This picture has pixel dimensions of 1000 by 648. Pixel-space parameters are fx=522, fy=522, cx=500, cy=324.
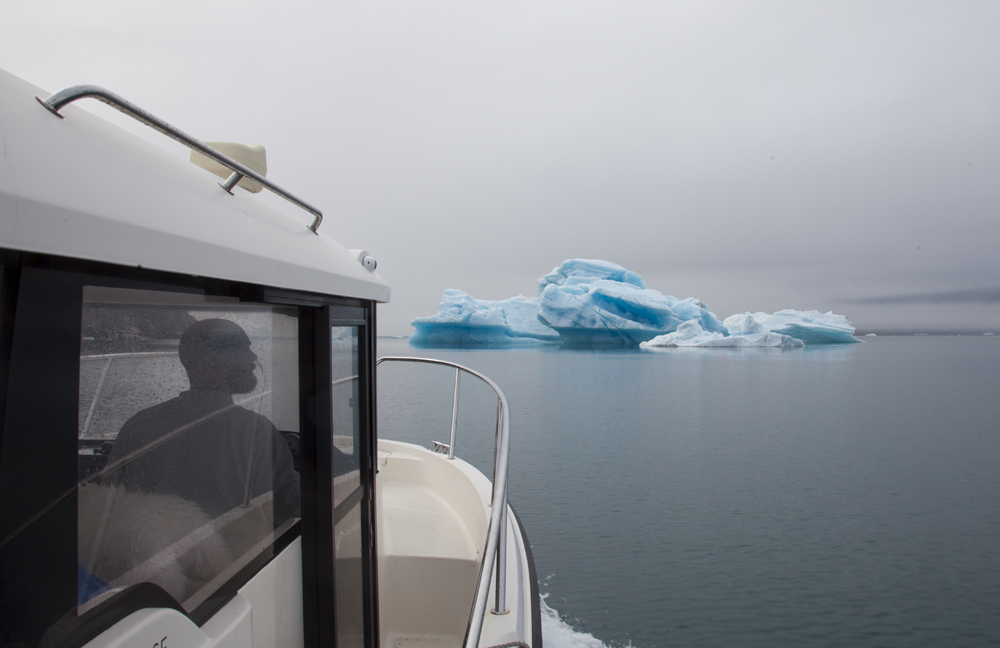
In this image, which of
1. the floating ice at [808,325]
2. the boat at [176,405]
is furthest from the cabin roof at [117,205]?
the floating ice at [808,325]

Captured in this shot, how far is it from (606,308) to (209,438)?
32.4 m

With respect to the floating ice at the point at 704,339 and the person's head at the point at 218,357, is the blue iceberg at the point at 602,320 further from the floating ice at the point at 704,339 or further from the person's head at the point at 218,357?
the person's head at the point at 218,357

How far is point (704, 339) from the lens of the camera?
34.2m

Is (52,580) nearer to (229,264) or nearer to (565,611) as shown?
(229,264)

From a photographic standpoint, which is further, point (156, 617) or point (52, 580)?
point (156, 617)

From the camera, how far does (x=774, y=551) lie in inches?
203

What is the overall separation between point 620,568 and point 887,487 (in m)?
4.82

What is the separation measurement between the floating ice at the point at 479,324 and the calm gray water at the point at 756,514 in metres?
20.7

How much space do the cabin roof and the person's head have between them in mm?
135

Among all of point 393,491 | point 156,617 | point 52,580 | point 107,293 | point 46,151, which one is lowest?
point 393,491

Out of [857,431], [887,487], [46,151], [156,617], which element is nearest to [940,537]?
[887,487]

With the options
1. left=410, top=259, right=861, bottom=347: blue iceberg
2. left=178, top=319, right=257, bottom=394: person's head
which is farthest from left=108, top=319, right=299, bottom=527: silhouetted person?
left=410, top=259, right=861, bottom=347: blue iceberg

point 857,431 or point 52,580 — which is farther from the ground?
point 52,580

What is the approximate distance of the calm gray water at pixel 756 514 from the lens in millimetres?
4094
